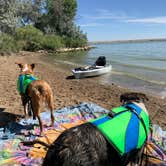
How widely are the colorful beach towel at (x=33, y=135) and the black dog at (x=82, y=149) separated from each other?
1.72 meters

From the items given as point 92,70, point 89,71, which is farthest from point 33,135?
point 92,70

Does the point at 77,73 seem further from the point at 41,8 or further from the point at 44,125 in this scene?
the point at 41,8

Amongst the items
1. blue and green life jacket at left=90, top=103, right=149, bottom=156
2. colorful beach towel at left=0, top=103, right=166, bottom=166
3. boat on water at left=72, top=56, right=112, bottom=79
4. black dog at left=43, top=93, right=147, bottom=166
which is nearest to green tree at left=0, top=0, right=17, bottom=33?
boat on water at left=72, top=56, right=112, bottom=79

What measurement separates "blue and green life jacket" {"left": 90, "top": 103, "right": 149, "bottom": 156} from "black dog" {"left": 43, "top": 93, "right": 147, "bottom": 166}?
0.09 metres

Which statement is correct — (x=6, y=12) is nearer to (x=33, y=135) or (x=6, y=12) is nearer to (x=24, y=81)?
(x=24, y=81)

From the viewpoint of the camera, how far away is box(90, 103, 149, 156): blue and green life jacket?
303cm

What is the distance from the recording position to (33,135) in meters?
5.38

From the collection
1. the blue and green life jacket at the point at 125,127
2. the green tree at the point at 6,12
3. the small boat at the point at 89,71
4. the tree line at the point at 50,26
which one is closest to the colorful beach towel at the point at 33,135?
the blue and green life jacket at the point at 125,127

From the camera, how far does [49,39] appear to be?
1857 inches

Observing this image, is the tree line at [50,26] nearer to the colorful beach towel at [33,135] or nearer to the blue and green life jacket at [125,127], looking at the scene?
the colorful beach towel at [33,135]

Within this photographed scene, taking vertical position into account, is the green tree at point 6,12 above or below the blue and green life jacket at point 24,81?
above

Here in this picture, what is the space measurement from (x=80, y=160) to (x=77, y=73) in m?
12.6

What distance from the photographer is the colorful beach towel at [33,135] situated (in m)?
4.44

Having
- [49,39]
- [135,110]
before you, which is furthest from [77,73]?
[49,39]
